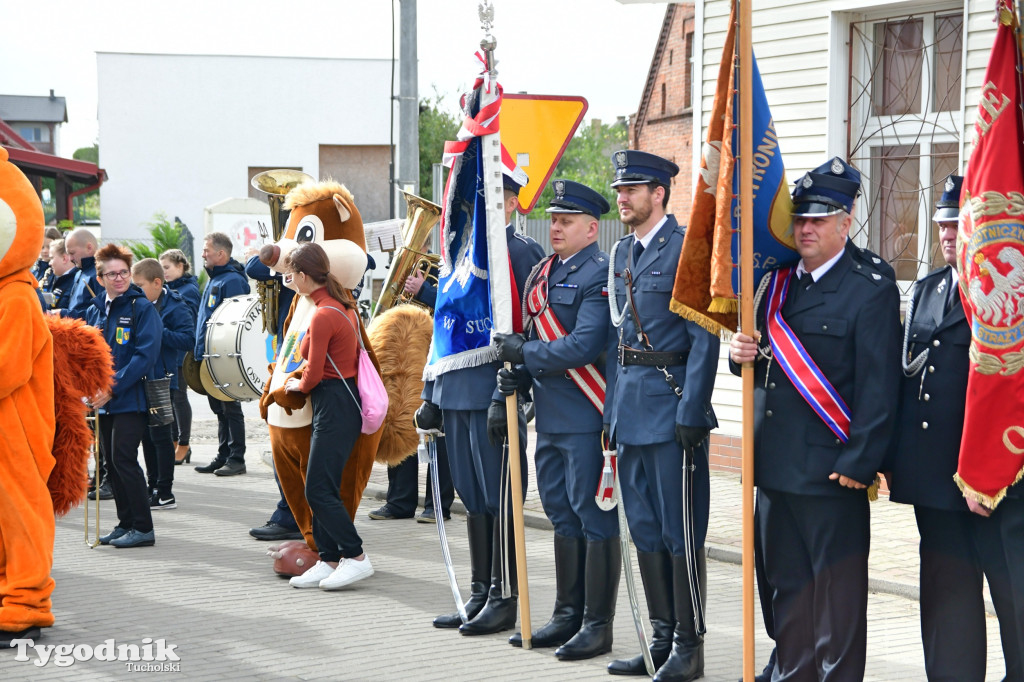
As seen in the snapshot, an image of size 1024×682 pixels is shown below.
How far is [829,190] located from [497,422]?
2049 mm

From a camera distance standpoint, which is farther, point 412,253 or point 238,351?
point 238,351

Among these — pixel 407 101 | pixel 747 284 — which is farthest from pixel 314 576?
pixel 407 101

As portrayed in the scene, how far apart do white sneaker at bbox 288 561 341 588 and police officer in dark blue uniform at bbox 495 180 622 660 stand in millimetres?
1657

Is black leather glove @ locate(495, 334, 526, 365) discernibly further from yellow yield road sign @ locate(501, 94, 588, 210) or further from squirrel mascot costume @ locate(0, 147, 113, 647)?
squirrel mascot costume @ locate(0, 147, 113, 647)

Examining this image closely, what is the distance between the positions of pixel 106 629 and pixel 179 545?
7.31 feet

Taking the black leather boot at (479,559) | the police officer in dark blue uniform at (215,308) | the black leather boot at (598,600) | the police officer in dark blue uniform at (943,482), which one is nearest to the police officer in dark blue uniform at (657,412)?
the black leather boot at (598,600)

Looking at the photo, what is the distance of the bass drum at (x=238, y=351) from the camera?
10.6 m

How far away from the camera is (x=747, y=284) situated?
4746 millimetres

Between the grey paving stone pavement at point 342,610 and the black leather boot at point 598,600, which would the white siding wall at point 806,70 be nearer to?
the grey paving stone pavement at point 342,610

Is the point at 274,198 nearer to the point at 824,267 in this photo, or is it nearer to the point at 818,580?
the point at 824,267

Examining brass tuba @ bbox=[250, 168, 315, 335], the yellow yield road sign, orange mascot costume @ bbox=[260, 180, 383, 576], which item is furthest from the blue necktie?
brass tuba @ bbox=[250, 168, 315, 335]

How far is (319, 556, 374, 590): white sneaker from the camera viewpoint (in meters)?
7.16

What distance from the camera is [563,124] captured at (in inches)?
296

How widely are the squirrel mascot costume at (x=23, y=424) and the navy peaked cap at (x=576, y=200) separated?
263cm
